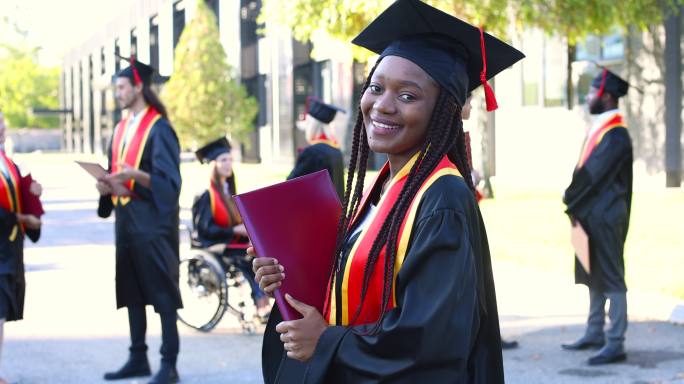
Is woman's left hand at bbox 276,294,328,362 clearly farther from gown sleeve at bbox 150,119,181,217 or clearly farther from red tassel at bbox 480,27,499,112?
gown sleeve at bbox 150,119,181,217

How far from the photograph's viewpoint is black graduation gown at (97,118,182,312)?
6234 millimetres

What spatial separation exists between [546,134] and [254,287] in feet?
59.0

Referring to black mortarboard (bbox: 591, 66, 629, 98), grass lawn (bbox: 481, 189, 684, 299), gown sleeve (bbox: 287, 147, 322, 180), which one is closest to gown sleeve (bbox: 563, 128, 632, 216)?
black mortarboard (bbox: 591, 66, 629, 98)

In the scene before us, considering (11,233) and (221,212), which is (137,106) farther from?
(221,212)

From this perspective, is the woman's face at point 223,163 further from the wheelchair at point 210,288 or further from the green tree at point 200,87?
the green tree at point 200,87

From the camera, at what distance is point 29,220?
6.06 metres

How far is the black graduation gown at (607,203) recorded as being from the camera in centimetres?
689

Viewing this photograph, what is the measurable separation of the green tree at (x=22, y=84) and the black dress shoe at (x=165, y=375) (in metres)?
101

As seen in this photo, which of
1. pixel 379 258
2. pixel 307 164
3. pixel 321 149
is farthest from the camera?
pixel 321 149

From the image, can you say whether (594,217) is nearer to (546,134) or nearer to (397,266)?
(397,266)

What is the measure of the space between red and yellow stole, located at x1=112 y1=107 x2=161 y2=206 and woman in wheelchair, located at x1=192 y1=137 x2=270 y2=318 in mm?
1990

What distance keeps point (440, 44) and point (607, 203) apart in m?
4.72

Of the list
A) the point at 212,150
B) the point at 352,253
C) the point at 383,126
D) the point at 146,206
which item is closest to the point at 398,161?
the point at 383,126

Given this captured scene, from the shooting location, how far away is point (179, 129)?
127ft
